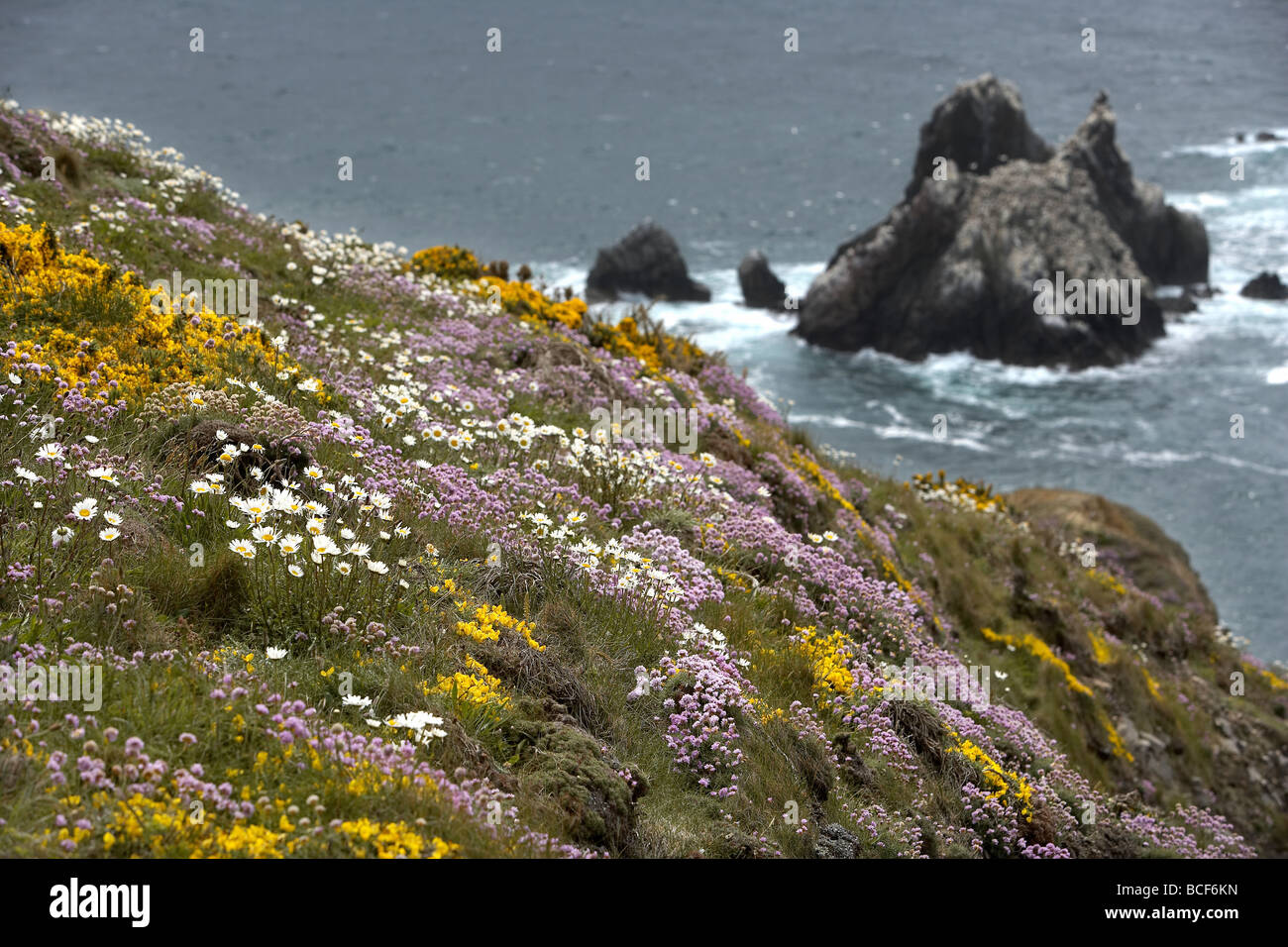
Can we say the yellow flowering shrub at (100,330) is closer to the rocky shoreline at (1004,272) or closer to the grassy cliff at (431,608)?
the grassy cliff at (431,608)

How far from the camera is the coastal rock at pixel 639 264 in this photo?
66.5 m

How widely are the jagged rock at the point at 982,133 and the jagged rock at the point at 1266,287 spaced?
1654 centimetres

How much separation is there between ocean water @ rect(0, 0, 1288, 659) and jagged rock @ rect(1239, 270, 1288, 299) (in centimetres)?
117

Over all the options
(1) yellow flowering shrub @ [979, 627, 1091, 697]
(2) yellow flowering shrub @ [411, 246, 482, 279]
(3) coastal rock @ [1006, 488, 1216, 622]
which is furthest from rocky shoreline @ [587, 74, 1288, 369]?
(1) yellow flowering shrub @ [979, 627, 1091, 697]

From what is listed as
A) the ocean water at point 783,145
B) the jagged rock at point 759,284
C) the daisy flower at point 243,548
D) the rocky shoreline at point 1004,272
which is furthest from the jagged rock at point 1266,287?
the daisy flower at point 243,548

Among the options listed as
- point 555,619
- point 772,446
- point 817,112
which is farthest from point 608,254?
point 555,619

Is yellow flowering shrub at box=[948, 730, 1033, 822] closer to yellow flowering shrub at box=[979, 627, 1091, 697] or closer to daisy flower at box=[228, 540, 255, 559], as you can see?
daisy flower at box=[228, 540, 255, 559]

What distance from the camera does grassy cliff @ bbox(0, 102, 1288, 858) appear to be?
15.4 ft

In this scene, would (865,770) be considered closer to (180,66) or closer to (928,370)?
(928,370)

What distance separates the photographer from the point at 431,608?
21.1 ft

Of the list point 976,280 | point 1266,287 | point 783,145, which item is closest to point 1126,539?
point 976,280

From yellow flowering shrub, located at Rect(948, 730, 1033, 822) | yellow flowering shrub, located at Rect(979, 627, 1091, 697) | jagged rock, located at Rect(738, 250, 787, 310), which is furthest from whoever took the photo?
jagged rock, located at Rect(738, 250, 787, 310)

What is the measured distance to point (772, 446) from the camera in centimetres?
1383
